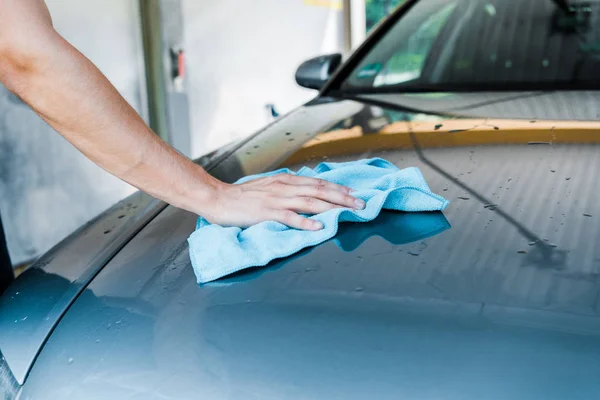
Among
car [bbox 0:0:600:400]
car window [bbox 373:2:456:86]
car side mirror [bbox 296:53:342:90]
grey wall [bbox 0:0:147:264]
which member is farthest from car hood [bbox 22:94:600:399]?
grey wall [bbox 0:0:147:264]

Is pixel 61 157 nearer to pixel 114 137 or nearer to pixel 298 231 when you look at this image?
pixel 114 137

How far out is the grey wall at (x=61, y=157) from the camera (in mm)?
2902

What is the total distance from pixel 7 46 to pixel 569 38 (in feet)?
4.85

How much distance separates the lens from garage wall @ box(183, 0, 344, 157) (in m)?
4.27

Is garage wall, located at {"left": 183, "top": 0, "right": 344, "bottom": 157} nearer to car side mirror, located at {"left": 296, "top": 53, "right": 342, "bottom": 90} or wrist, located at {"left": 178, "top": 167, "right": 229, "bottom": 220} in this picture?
car side mirror, located at {"left": 296, "top": 53, "right": 342, "bottom": 90}

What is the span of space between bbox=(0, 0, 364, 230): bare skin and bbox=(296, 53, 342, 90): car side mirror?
1.06m

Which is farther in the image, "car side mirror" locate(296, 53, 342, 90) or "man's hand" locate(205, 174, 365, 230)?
"car side mirror" locate(296, 53, 342, 90)

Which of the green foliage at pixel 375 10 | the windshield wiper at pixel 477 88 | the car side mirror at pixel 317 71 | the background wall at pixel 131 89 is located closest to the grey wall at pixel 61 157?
the background wall at pixel 131 89

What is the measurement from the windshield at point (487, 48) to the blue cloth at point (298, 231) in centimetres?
78

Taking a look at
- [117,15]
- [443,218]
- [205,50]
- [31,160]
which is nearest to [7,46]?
[443,218]

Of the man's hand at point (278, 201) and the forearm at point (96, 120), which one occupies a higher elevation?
the forearm at point (96, 120)

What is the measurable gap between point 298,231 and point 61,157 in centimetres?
245

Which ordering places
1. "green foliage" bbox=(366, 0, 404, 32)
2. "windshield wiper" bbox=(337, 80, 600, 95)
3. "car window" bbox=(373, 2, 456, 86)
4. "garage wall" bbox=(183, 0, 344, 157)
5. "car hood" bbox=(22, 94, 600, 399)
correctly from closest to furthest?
"car hood" bbox=(22, 94, 600, 399) → "windshield wiper" bbox=(337, 80, 600, 95) → "car window" bbox=(373, 2, 456, 86) → "garage wall" bbox=(183, 0, 344, 157) → "green foliage" bbox=(366, 0, 404, 32)

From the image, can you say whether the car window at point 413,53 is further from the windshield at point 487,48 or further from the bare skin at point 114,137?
the bare skin at point 114,137
